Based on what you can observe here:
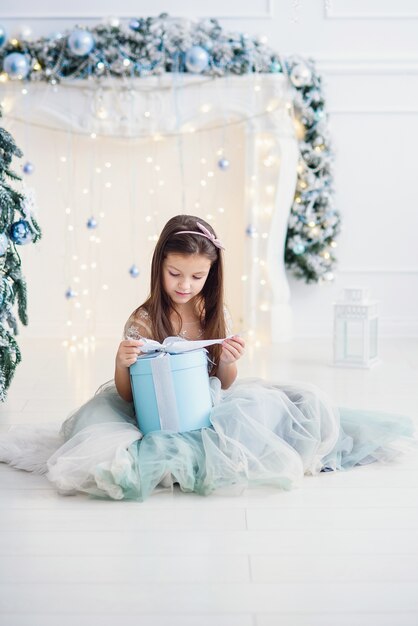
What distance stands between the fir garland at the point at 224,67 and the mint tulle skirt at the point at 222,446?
2739mm

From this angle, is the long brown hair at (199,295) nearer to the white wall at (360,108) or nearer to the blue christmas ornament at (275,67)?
the blue christmas ornament at (275,67)

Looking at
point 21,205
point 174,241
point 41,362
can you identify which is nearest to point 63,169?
point 41,362

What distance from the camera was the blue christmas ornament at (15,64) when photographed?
4.90 metres

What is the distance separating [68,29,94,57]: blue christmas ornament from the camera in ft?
15.9

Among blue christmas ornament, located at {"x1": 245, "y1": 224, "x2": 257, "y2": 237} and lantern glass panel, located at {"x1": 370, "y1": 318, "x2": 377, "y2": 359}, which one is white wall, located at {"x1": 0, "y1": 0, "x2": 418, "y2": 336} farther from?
lantern glass panel, located at {"x1": 370, "y1": 318, "x2": 377, "y2": 359}

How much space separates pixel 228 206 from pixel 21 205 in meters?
2.71

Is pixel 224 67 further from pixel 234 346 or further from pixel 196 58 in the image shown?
pixel 234 346

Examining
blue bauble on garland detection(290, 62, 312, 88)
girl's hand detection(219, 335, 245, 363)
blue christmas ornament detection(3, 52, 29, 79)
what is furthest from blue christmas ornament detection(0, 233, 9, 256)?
blue bauble on garland detection(290, 62, 312, 88)

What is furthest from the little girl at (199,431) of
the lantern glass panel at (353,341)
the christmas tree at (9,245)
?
the lantern glass panel at (353,341)

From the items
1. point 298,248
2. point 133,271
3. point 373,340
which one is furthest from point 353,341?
Result: point 133,271

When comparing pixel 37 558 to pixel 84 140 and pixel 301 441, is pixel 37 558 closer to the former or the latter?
pixel 301 441

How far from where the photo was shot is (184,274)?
2496 mm

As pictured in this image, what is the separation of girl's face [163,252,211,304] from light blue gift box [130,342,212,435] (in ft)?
0.62

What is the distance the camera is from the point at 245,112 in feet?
17.4
